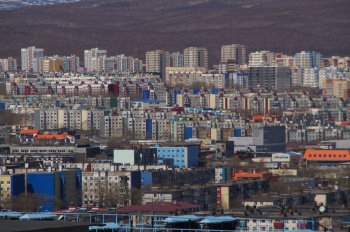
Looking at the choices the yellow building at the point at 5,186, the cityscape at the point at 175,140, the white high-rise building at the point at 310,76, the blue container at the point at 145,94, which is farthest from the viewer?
the white high-rise building at the point at 310,76

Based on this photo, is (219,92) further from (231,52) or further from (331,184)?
(331,184)

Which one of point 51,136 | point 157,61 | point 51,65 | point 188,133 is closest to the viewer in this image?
point 51,136

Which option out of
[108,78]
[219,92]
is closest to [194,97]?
[219,92]

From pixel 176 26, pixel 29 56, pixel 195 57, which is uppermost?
pixel 176 26

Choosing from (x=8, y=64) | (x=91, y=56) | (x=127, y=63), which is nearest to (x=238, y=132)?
(x=127, y=63)

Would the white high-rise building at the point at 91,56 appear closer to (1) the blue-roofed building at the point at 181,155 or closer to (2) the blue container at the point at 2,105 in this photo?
(2) the blue container at the point at 2,105

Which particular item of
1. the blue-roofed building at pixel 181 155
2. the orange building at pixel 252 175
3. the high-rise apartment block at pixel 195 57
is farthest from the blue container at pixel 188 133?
the high-rise apartment block at pixel 195 57

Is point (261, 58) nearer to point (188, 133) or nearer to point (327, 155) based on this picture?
point (188, 133)
